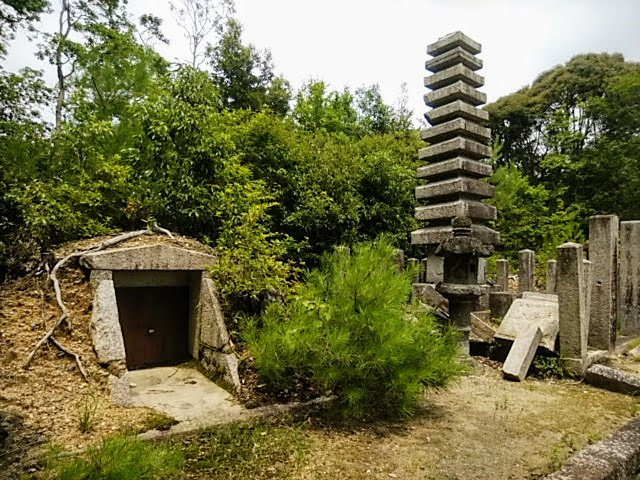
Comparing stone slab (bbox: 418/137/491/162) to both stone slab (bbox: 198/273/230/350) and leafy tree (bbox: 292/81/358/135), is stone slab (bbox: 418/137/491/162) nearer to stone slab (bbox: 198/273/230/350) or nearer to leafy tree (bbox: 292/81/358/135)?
stone slab (bbox: 198/273/230/350)

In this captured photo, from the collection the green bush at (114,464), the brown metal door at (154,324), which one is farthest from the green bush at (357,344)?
the green bush at (114,464)

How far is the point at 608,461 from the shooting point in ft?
8.52

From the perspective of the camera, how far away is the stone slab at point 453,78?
5.88m

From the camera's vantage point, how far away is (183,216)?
18.9ft

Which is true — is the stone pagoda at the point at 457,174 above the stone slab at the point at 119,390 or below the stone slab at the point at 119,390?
above

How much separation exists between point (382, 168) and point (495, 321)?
409 cm

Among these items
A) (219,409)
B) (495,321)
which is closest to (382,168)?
(495,321)

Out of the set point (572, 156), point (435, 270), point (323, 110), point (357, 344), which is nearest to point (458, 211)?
point (435, 270)

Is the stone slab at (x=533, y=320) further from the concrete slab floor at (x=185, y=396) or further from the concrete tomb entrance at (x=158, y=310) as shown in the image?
the concrete slab floor at (x=185, y=396)

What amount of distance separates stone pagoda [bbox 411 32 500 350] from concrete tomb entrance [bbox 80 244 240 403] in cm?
301

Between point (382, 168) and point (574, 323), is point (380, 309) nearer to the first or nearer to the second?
point (574, 323)

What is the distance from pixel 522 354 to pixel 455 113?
3.23 m

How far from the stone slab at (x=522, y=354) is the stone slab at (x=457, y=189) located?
186 cm

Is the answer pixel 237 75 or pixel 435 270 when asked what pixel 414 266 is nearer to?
pixel 435 270
